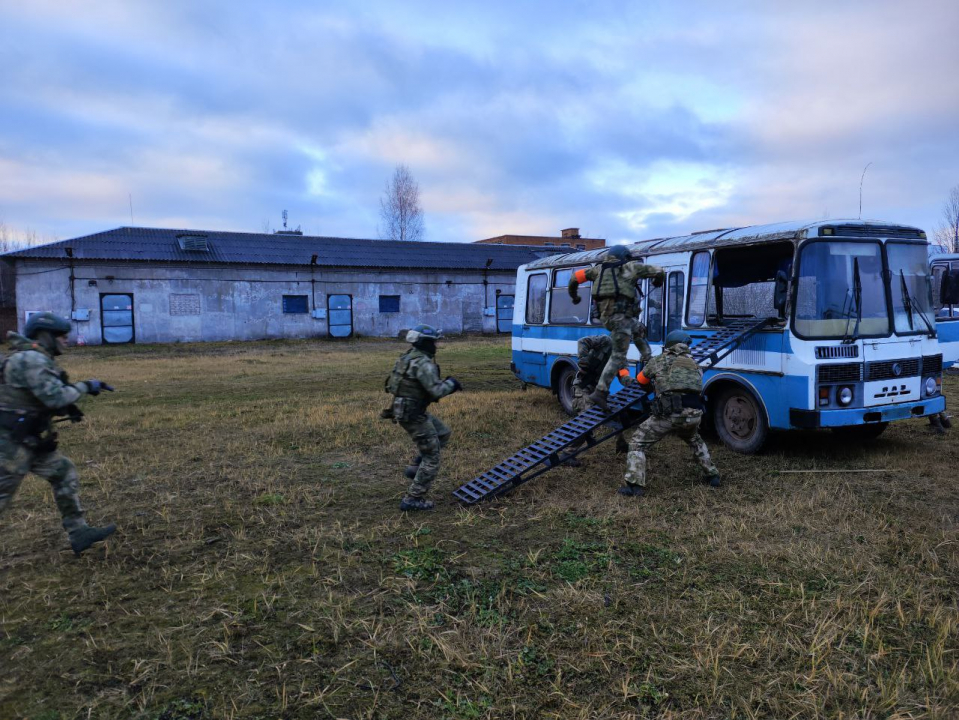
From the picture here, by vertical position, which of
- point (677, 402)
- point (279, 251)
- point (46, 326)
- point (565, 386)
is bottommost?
point (565, 386)

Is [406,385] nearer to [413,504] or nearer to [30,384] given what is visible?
[413,504]

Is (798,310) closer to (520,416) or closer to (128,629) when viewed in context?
(520,416)

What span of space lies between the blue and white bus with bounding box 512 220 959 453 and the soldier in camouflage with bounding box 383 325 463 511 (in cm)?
365

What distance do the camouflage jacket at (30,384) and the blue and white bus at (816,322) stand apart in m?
6.50

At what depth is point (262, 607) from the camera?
3750 mm

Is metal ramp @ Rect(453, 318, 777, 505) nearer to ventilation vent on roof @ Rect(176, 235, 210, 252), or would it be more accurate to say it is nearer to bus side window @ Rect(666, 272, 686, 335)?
bus side window @ Rect(666, 272, 686, 335)

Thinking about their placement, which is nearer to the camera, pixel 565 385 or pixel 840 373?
pixel 840 373

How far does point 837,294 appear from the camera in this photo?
6512 mm

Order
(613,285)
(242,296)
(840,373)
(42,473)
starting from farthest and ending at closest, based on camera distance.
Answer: (242,296) < (613,285) < (840,373) < (42,473)

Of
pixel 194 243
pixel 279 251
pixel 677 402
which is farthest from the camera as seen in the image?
pixel 279 251

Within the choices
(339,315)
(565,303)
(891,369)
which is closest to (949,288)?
(891,369)

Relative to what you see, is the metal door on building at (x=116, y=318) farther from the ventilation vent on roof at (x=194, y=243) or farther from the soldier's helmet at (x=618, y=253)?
the soldier's helmet at (x=618, y=253)

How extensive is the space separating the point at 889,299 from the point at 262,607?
6.86 metres

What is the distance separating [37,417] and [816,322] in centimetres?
701
